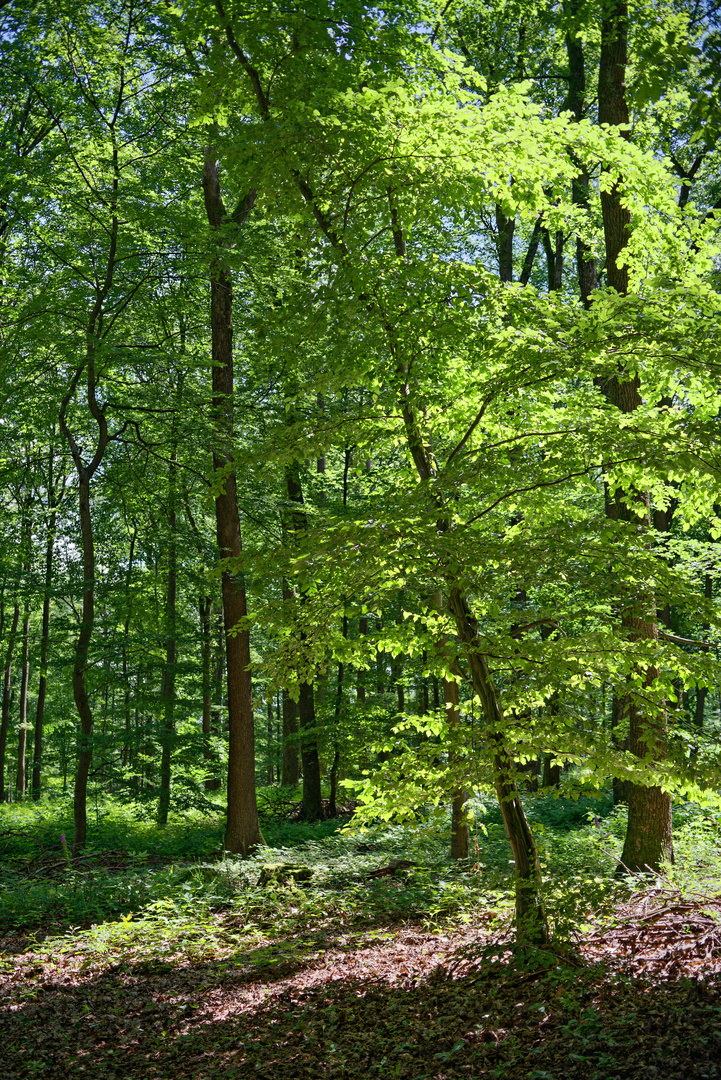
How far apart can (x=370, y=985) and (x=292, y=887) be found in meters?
2.91

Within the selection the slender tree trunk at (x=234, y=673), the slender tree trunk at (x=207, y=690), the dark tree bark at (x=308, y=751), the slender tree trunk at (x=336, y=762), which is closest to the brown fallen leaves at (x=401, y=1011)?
the slender tree trunk at (x=234, y=673)

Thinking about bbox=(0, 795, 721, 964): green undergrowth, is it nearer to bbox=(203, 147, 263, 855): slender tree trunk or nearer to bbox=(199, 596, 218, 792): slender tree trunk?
bbox=(203, 147, 263, 855): slender tree trunk

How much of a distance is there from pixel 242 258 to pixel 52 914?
794 cm

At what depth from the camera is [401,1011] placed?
202 inches

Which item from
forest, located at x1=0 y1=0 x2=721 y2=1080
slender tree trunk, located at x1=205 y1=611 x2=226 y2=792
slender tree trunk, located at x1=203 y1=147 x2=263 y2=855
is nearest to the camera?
forest, located at x1=0 y1=0 x2=721 y2=1080

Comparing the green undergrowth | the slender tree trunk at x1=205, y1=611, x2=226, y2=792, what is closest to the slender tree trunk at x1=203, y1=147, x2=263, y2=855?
the green undergrowth

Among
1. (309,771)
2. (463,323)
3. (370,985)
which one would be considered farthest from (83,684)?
(463,323)

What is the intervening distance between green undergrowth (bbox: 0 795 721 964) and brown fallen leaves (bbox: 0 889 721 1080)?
32 centimetres

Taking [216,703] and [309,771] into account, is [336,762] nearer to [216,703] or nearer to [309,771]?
[309,771]

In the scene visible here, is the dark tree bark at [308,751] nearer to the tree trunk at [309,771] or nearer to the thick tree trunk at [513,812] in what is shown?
the tree trunk at [309,771]

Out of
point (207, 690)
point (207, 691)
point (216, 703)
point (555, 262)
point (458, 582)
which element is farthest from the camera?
point (216, 703)

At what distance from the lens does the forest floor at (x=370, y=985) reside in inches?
164

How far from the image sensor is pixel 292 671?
16.6ft

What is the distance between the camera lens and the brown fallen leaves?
13.2 feet
